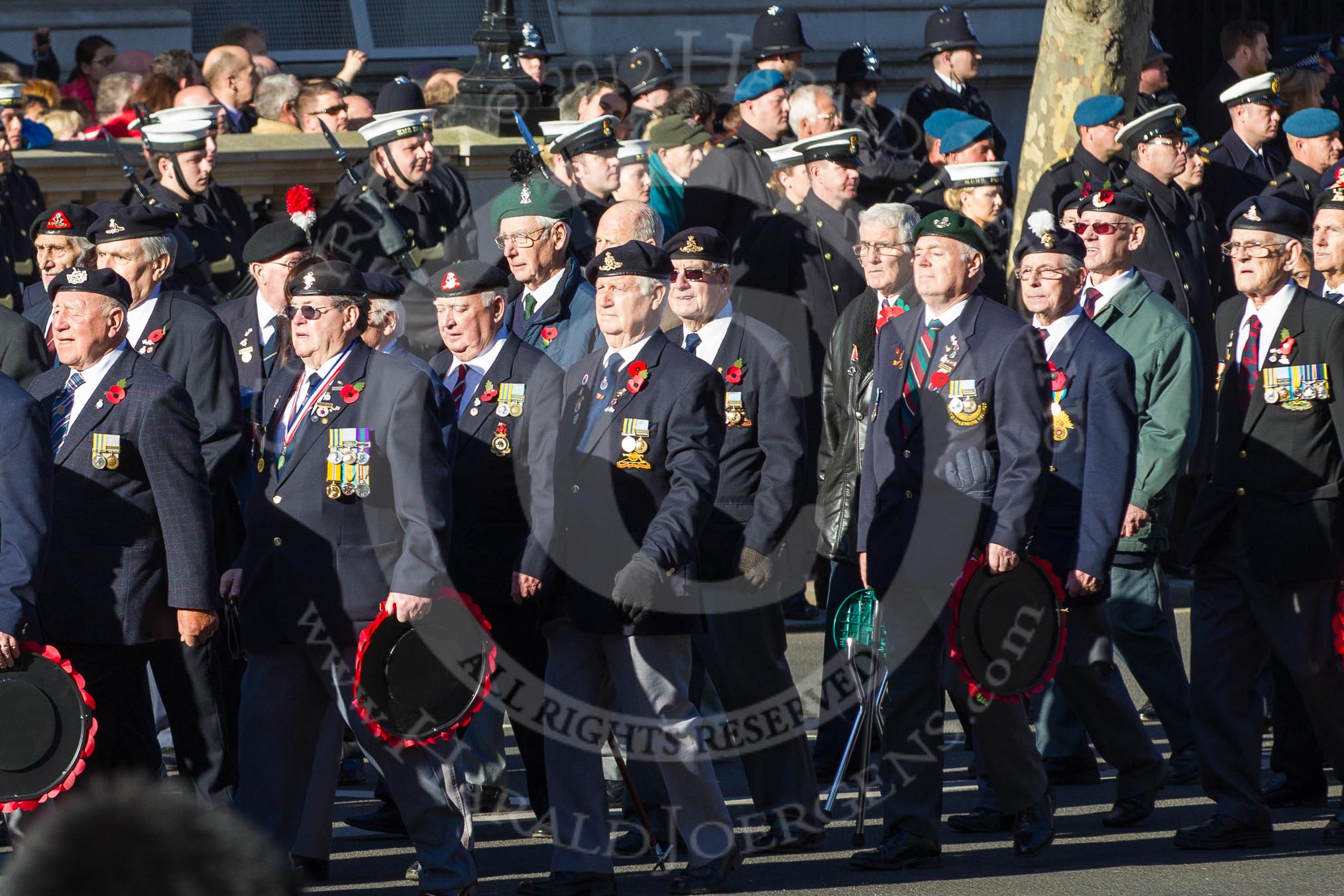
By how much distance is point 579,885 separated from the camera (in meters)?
6.10

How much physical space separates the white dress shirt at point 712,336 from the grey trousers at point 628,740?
1.14 metres

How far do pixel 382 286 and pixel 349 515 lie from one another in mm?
1094

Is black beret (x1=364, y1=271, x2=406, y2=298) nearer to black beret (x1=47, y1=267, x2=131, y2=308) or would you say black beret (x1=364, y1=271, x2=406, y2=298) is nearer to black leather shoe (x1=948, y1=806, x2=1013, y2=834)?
black beret (x1=47, y1=267, x2=131, y2=308)

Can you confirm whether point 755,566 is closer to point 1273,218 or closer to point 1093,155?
point 1273,218

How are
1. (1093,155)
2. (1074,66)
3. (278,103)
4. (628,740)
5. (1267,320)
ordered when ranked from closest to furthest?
(628,740) → (1267,320) → (1093,155) → (278,103) → (1074,66)

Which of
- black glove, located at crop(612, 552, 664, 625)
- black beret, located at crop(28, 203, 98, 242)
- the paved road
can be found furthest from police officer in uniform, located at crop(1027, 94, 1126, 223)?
black glove, located at crop(612, 552, 664, 625)

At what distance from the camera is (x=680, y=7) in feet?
55.8

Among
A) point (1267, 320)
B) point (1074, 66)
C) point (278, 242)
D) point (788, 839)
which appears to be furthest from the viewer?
point (1074, 66)

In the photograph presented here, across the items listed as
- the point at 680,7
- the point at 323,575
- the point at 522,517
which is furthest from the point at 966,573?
the point at 680,7

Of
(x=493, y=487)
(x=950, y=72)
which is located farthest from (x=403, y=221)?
(x=950, y=72)

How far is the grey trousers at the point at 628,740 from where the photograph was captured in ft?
20.1

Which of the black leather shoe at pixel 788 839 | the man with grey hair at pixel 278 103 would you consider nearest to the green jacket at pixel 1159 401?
the black leather shoe at pixel 788 839

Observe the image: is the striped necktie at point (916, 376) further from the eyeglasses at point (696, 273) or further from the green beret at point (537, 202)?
the green beret at point (537, 202)

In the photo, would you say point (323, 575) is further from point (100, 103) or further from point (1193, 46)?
point (1193, 46)
